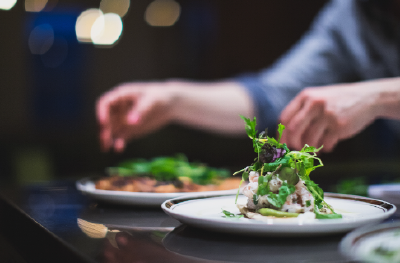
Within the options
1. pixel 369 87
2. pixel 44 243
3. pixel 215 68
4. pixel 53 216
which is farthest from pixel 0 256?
pixel 215 68

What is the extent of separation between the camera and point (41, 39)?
268 inches

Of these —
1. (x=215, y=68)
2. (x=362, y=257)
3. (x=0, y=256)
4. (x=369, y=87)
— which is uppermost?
(x=215, y=68)

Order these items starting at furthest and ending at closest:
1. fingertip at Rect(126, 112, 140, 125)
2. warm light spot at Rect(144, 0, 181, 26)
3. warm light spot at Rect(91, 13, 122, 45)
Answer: warm light spot at Rect(144, 0, 181, 26) < warm light spot at Rect(91, 13, 122, 45) < fingertip at Rect(126, 112, 140, 125)

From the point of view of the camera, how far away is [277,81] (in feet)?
8.96

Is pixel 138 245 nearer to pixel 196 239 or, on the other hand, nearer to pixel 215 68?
pixel 196 239

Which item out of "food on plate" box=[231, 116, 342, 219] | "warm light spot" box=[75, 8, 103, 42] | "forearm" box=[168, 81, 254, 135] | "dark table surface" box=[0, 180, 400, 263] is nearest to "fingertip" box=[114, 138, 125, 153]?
"forearm" box=[168, 81, 254, 135]

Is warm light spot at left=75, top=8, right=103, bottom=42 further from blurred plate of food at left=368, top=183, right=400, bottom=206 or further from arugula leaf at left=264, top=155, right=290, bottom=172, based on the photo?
arugula leaf at left=264, top=155, right=290, bottom=172

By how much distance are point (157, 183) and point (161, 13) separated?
238 inches

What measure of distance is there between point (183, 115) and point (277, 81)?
671 mm

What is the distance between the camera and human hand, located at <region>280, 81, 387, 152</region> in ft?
4.49

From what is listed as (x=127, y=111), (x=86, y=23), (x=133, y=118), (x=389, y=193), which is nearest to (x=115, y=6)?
(x=86, y=23)

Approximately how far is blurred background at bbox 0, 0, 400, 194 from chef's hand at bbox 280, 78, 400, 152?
4.49m

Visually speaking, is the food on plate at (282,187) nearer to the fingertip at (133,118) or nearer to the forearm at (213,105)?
the fingertip at (133,118)

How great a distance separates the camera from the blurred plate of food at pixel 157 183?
44.5 inches
